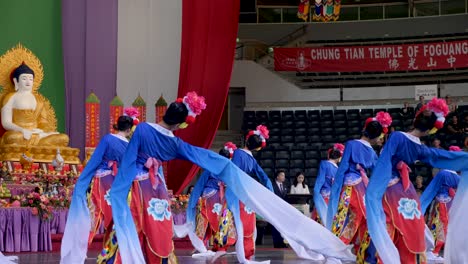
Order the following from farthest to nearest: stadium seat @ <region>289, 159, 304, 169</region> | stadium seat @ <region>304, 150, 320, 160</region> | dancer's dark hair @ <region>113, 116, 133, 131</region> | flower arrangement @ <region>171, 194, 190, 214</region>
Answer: stadium seat @ <region>304, 150, 320, 160</region> < stadium seat @ <region>289, 159, 304, 169</region> < flower arrangement @ <region>171, 194, 190, 214</region> < dancer's dark hair @ <region>113, 116, 133, 131</region>

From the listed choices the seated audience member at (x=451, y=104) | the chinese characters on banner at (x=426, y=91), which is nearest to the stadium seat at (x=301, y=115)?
the chinese characters on banner at (x=426, y=91)

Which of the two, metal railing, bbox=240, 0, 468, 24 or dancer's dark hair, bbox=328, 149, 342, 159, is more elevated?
metal railing, bbox=240, 0, 468, 24

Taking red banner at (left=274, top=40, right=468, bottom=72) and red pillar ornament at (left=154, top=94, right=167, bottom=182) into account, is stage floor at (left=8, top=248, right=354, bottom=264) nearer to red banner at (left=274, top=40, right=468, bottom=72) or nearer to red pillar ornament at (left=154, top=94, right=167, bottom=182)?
red pillar ornament at (left=154, top=94, right=167, bottom=182)

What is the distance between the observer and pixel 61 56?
16234mm

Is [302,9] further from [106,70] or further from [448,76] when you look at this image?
[106,70]

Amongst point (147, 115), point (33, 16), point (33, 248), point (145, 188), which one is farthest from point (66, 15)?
point (145, 188)

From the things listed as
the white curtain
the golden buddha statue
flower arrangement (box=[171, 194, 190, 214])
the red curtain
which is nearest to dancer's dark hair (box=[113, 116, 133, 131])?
flower arrangement (box=[171, 194, 190, 214])

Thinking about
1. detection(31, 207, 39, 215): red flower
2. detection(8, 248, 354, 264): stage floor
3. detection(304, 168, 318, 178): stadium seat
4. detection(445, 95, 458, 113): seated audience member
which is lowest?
detection(8, 248, 354, 264): stage floor

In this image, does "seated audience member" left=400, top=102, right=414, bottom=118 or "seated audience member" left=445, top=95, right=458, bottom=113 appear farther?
"seated audience member" left=400, top=102, right=414, bottom=118

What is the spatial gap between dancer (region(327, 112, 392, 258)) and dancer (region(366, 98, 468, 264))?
1663 millimetres

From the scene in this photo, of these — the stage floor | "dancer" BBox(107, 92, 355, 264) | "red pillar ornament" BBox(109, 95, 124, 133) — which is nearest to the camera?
"dancer" BBox(107, 92, 355, 264)

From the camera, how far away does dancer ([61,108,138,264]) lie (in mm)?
6809

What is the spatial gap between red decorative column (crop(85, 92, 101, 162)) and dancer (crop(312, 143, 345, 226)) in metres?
5.32

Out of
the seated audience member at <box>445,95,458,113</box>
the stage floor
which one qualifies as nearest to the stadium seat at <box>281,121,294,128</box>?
the seated audience member at <box>445,95,458,113</box>
